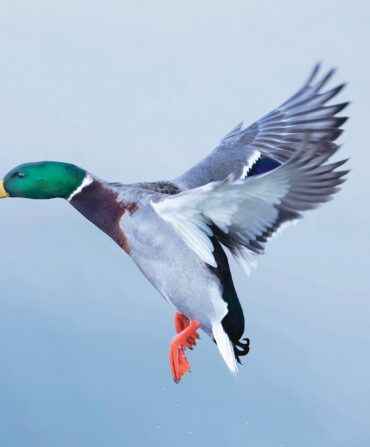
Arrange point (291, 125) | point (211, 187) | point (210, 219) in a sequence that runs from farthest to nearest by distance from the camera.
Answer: point (291, 125), point (210, 219), point (211, 187)

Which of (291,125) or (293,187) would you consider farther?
(291,125)

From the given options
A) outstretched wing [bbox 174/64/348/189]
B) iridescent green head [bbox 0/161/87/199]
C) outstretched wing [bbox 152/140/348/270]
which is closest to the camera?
outstretched wing [bbox 152/140/348/270]

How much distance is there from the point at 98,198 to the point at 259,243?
29 cm

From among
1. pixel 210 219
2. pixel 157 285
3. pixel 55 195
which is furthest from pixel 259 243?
pixel 55 195

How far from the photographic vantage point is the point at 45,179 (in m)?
1.49

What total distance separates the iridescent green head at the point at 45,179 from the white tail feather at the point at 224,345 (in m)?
0.34

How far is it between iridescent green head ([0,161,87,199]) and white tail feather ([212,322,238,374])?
340 mm

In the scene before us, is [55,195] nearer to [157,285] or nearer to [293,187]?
[157,285]

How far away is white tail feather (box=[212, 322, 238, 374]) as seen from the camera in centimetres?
150

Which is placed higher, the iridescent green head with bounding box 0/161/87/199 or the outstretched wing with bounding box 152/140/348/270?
the outstretched wing with bounding box 152/140/348/270

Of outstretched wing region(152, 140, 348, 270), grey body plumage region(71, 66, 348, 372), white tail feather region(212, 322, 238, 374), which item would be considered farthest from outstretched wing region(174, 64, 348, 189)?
white tail feather region(212, 322, 238, 374)

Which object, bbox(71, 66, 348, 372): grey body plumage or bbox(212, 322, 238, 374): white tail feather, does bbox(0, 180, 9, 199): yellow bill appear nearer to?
bbox(71, 66, 348, 372): grey body plumage

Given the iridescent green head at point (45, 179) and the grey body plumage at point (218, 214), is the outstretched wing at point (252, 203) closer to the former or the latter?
the grey body plumage at point (218, 214)

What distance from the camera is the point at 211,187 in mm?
1309
